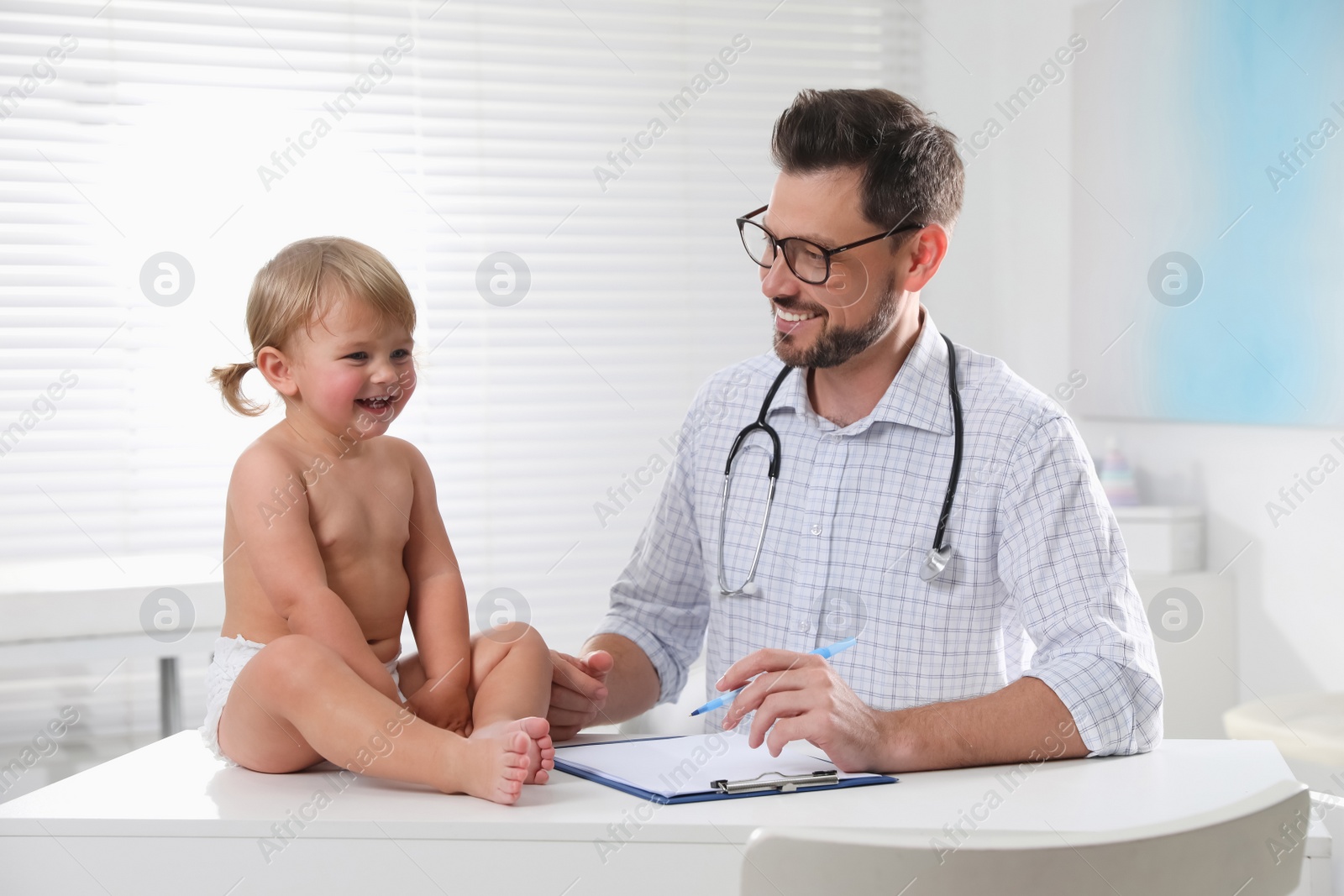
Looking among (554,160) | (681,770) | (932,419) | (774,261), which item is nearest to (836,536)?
(932,419)

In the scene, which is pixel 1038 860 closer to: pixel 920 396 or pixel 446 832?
pixel 446 832

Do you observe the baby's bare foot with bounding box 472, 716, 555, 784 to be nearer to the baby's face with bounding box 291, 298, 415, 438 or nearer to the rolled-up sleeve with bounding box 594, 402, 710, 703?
the baby's face with bounding box 291, 298, 415, 438

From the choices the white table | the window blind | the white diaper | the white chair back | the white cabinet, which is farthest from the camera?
the window blind

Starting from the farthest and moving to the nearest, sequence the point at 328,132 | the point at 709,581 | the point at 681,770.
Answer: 1. the point at 328,132
2. the point at 709,581
3. the point at 681,770

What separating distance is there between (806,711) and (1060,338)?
2.34 metres

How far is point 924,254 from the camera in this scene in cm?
164

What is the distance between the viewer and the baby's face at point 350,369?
124cm

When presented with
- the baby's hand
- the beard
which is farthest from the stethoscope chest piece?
the baby's hand

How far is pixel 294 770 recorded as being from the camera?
1.14 m

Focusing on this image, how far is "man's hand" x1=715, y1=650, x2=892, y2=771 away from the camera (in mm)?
1113

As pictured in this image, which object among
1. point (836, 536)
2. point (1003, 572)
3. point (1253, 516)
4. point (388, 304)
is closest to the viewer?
point (388, 304)

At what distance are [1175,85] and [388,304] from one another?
2.23 metres

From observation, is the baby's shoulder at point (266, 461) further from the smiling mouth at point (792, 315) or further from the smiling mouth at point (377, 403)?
the smiling mouth at point (792, 315)

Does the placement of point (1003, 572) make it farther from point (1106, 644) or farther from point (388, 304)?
point (388, 304)
